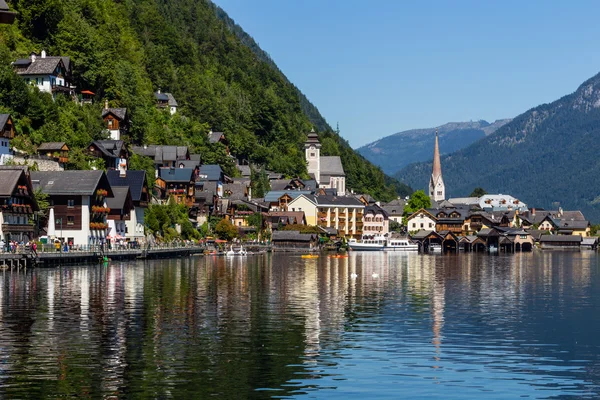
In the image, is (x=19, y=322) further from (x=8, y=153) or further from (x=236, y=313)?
(x=8, y=153)

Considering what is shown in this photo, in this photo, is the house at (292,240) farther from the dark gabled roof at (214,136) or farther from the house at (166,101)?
the house at (166,101)

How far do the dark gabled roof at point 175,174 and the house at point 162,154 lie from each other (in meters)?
1.44

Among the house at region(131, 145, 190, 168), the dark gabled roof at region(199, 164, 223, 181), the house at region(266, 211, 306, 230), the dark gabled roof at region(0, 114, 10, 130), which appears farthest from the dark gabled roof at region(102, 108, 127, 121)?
the house at region(266, 211, 306, 230)

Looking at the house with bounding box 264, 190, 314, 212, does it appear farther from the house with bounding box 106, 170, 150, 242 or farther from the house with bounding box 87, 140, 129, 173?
the house with bounding box 106, 170, 150, 242

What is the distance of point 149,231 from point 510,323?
8159cm

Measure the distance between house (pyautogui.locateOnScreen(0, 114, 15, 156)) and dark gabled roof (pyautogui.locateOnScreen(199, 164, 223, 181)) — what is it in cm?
6028

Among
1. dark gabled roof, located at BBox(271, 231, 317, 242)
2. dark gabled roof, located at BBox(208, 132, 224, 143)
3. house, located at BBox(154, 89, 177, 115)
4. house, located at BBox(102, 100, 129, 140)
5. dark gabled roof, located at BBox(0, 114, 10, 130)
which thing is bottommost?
dark gabled roof, located at BBox(271, 231, 317, 242)

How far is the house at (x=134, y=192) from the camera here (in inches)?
4542

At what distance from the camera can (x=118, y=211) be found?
109500 mm

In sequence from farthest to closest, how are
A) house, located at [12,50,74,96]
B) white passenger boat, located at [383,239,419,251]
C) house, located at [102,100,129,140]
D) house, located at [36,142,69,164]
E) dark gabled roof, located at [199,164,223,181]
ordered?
white passenger boat, located at [383,239,419,251] → dark gabled roof, located at [199,164,223,181] → house, located at [102,100,129,140] → house, located at [12,50,74,96] → house, located at [36,142,69,164]

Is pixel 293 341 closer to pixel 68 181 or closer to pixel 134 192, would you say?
pixel 68 181

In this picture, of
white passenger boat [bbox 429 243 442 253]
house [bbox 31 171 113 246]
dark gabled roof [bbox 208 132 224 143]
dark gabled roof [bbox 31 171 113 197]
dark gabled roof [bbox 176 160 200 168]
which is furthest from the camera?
dark gabled roof [bbox 208 132 224 143]

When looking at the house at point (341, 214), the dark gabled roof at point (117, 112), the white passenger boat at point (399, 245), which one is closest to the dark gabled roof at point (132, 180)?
the dark gabled roof at point (117, 112)

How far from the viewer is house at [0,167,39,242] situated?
8444 centimetres
